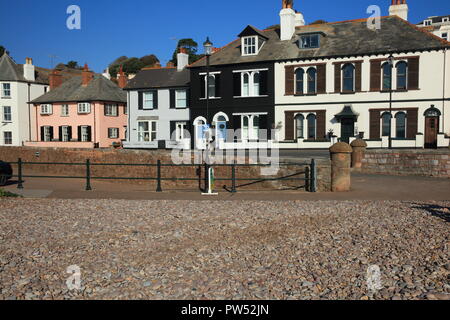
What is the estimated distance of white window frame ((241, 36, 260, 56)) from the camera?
33.3m

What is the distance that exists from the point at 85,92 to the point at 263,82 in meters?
19.9

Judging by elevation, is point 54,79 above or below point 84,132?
above

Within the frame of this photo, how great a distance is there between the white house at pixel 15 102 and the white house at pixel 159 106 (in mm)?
13950

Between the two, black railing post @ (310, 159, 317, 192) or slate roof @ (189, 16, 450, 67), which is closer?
black railing post @ (310, 159, 317, 192)

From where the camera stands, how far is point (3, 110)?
4650 cm

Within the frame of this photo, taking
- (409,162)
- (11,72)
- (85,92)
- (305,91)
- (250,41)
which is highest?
(250,41)

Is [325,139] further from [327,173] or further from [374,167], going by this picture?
[327,173]

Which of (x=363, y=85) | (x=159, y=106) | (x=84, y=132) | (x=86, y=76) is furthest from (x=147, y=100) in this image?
(x=363, y=85)

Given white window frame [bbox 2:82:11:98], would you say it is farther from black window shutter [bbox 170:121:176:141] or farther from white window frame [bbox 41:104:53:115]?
black window shutter [bbox 170:121:176:141]

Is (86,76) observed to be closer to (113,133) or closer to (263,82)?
(113,133)

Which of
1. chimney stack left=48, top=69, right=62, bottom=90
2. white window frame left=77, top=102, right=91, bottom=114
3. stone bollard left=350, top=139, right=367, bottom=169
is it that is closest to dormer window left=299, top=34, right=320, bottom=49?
stone bollard left=350, top=139, right=367, bottom=169

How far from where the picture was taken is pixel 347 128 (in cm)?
3027

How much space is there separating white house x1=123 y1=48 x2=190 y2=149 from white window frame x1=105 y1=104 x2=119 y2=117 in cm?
495
